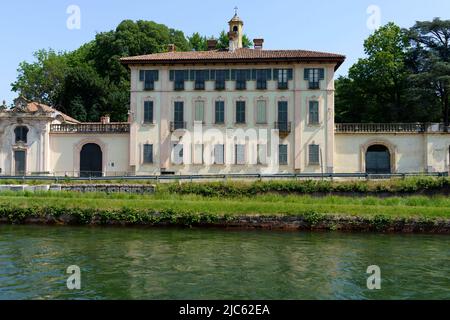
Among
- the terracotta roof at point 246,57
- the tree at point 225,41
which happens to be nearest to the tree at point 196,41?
the tree at point 225,41

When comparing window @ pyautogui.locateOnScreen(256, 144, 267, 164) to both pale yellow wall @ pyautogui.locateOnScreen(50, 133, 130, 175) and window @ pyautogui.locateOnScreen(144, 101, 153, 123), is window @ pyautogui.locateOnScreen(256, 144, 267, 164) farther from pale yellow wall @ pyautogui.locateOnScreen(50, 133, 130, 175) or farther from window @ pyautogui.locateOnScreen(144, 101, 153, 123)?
pale yellow wall @ pyautogui.locateOnScreen(50, 133, 130, 175)

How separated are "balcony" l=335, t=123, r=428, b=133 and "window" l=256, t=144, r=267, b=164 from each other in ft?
21.0

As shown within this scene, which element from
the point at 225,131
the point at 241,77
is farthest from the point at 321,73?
the point at 225,131

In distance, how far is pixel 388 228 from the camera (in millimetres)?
22859

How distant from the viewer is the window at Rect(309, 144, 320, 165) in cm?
3838

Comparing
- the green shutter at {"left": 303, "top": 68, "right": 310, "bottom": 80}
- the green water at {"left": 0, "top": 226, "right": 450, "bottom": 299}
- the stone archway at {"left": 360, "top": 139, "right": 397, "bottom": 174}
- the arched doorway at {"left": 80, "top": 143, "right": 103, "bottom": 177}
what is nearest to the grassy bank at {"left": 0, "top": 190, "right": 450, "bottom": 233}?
the green water at {"left": 0, "top": 226, "right": 450, "bottom": 299}

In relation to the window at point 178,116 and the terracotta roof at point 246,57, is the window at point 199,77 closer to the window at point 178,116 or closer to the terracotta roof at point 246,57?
the terracotta roof at point 246,57

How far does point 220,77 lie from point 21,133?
17755mm

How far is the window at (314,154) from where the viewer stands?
38.4 metres

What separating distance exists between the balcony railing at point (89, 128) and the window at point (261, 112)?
1131 centimetres

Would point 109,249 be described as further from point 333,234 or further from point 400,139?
point 400,139

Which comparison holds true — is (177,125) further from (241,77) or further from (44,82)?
(44,82)

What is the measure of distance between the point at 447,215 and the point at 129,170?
83.2ft
